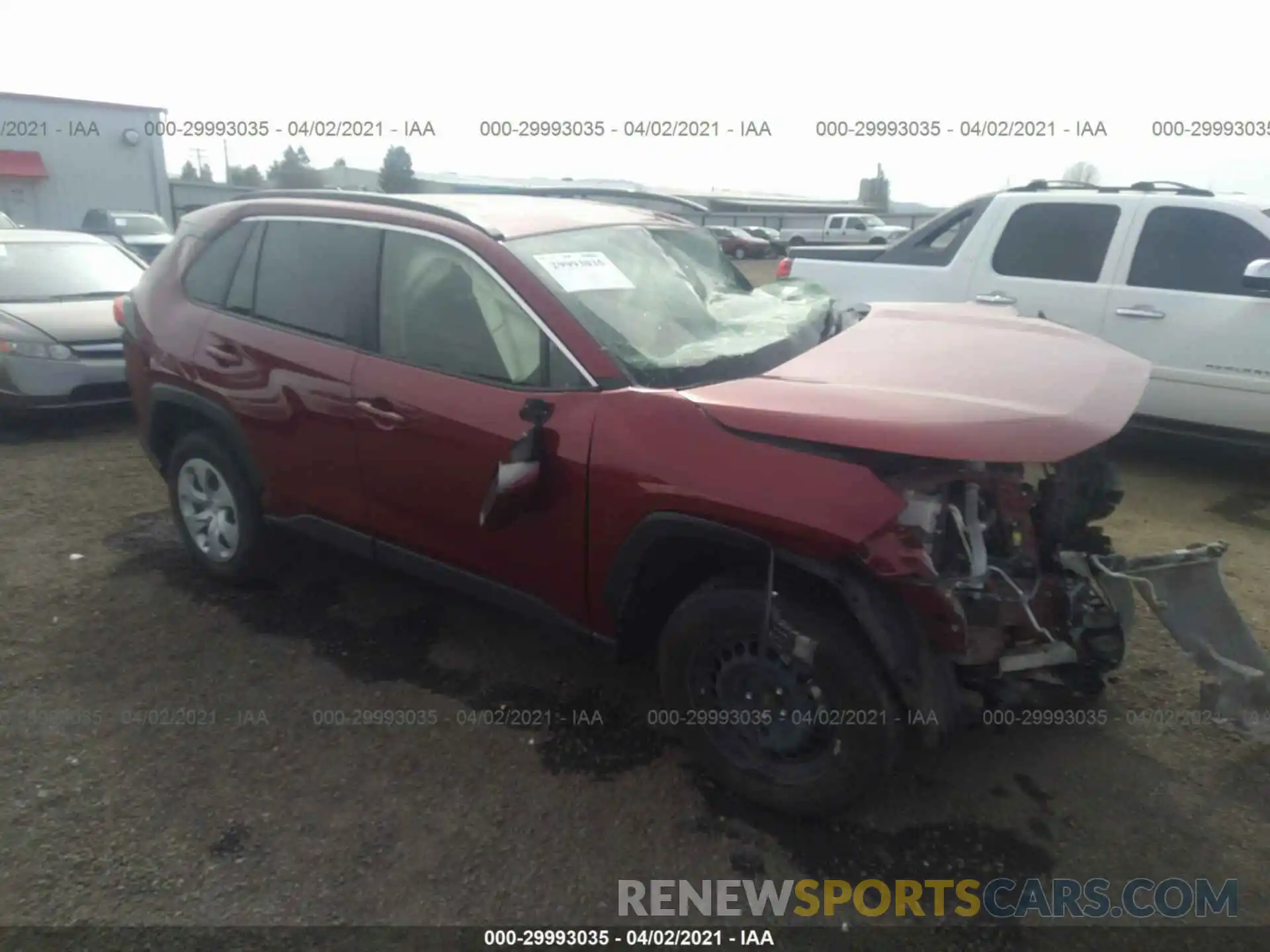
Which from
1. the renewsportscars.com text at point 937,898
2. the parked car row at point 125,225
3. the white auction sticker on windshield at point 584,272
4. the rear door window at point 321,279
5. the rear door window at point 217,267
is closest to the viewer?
the renewsportscars.com text at point 937,898

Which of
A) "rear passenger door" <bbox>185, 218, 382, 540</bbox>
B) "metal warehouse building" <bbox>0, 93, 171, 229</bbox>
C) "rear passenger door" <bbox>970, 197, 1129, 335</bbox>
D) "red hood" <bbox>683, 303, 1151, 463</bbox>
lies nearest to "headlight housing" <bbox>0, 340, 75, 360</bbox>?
"rear passenger door" <bbox>185, 218, 382, 540</bbox>

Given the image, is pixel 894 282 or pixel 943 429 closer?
pixel 943 429

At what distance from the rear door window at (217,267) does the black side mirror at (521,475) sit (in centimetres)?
191

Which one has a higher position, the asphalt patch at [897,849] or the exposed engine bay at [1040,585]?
the exposed engine bay at [1040,585]

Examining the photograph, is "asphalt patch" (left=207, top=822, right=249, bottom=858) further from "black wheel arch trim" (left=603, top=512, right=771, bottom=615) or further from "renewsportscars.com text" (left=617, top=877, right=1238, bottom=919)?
"black wheel arch trim" (left=603, top=512, right=771, bottom=615)

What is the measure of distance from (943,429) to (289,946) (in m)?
2.17

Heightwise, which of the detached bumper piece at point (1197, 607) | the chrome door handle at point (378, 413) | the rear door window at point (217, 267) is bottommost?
the detached bumper piece at point (1197, 607)

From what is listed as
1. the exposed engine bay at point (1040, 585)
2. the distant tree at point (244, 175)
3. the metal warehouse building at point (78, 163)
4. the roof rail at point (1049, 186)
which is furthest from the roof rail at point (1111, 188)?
the distant tree at point (244, 175)

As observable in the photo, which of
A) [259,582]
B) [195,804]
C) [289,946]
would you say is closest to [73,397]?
[259,582]

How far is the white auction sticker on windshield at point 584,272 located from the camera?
3098 mm

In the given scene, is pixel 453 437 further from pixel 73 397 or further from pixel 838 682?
pixel 73 397

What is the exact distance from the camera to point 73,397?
253 inches

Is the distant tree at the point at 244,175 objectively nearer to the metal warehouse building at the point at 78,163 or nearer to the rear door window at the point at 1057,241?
the metal warehouse building at the point at 78,163

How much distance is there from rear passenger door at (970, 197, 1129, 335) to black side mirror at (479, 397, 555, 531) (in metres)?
3.91
